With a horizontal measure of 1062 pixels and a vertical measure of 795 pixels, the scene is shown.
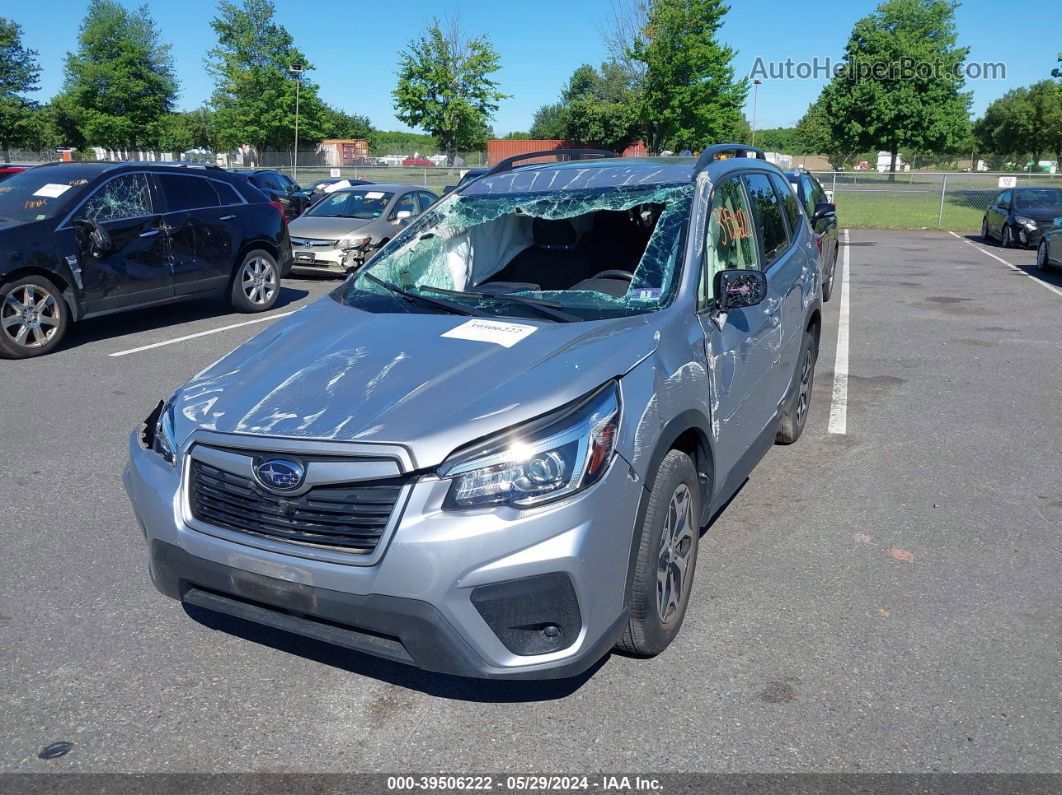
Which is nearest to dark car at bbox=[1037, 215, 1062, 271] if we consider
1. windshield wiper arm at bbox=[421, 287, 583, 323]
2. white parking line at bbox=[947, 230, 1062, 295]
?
white parking line at bbox=[947, 230, 1062, 295]

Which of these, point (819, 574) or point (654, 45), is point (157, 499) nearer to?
point (819, 574)

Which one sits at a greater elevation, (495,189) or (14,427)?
(495,189)

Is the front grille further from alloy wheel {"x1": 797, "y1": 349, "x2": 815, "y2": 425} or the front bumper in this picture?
alloy wheel {"x1": 797, "y1": 349, "x2": 815, "y2": 425}

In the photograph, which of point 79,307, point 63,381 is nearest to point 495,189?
point 63,381

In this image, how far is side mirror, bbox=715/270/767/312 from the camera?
364 cm

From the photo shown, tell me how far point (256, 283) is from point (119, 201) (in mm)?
2105

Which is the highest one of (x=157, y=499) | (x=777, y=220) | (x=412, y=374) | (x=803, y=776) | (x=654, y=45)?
(x=654, y=45)

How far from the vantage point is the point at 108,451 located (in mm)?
5672

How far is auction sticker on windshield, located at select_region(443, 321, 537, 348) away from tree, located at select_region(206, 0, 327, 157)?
5824cm

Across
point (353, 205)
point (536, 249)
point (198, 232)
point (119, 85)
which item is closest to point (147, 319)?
point (198, 232)

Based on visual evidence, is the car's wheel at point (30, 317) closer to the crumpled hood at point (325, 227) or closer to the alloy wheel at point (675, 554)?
the crumpled hood at point (325, 227)

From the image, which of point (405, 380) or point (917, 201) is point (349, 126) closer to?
point (917, 201)

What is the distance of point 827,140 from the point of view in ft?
253

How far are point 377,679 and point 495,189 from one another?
253 centimetres
